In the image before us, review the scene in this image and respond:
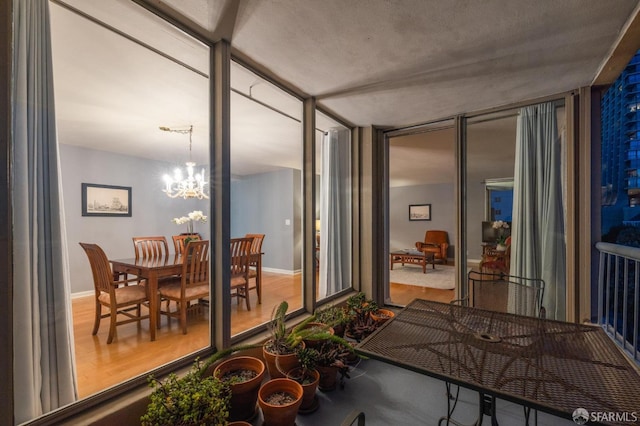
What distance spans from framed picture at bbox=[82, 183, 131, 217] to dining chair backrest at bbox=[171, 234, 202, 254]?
490mm

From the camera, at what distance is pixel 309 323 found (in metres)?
2.29

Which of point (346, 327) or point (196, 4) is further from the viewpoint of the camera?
point (346, 327)

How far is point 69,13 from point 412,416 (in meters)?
3.03

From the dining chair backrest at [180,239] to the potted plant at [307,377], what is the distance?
130 centimetres

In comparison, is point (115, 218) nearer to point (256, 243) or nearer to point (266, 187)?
point (256, 243)

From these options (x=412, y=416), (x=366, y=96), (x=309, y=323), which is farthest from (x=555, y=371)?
(x=366, y=96)

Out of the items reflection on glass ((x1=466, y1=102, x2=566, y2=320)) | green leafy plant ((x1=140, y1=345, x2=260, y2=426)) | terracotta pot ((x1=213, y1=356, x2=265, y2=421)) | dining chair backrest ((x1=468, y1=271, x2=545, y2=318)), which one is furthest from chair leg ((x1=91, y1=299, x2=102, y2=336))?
reflection on glass ((x1=466, y1=102, x2=566, y2=320))

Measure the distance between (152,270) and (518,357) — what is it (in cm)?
258

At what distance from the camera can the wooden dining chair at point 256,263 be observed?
3321 mm

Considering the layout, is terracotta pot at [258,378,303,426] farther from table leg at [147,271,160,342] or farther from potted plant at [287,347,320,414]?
table leg at [147,271,160,342]

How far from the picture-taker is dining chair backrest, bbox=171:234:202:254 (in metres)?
2.42

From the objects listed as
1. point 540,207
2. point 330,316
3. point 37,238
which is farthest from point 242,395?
point 540,207

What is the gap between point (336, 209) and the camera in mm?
3357

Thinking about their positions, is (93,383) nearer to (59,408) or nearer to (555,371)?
(59,408)
